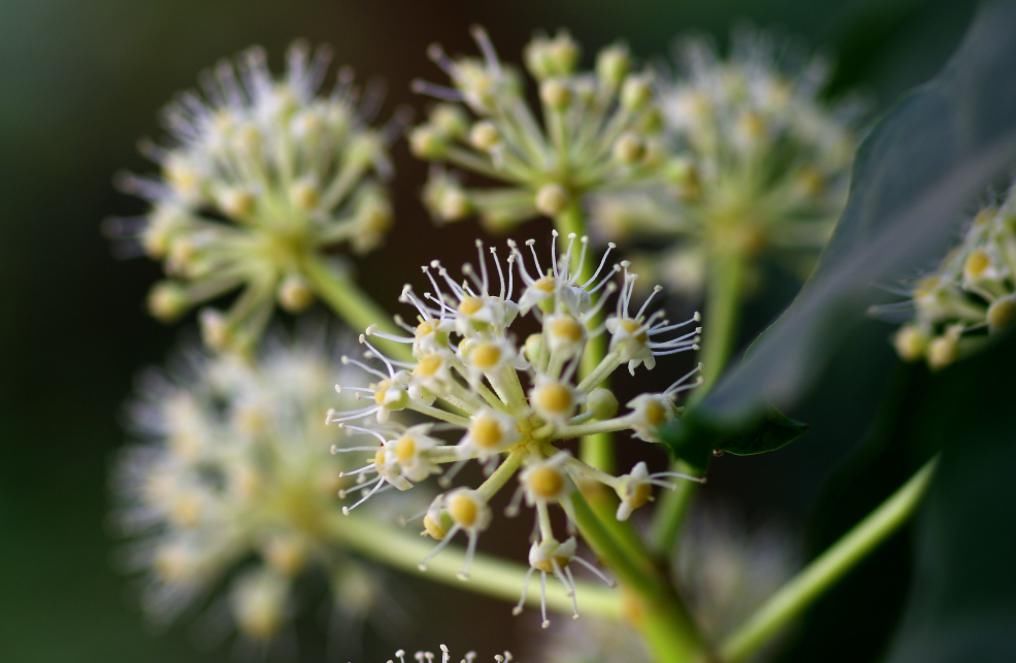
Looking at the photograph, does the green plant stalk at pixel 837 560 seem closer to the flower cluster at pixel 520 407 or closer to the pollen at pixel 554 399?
the flower cluster at pixel 520 407

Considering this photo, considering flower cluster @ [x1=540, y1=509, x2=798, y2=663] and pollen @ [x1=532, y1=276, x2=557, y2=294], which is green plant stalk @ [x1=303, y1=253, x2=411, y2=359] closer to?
pollen @ [x1=532, y1=276, x2=557, y2=294]

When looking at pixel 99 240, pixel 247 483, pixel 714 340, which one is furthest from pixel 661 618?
pixel 99 240

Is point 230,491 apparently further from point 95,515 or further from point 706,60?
point 95,515

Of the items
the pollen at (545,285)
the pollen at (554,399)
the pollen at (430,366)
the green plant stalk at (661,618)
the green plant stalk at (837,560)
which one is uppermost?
the pollen at (430,366)

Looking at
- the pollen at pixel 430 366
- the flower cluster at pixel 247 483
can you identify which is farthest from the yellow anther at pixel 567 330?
the flower cluster at pixel 247 483

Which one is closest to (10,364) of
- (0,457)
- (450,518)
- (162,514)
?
(0,457)

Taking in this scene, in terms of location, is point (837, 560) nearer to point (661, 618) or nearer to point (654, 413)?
point (661, 618)

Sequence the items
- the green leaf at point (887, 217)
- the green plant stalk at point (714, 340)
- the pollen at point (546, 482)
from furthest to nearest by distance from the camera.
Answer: the green plant stalk at point (714, 340) → the pollen at point (546, 482) → the green leaf at point (887, 217)
